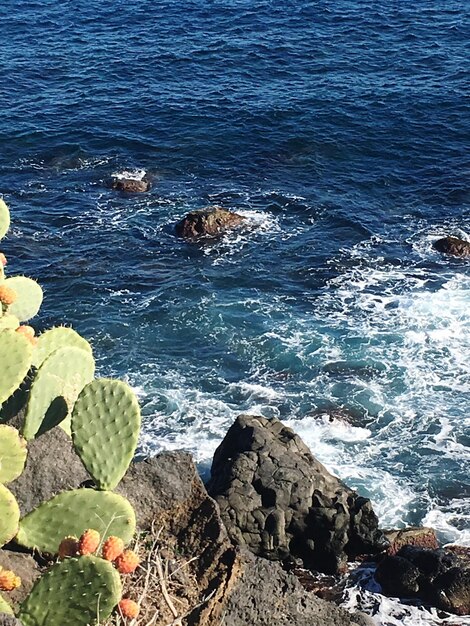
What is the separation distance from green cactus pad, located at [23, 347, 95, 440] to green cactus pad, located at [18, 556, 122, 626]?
7.74 ft

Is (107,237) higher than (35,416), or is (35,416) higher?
(35,416)

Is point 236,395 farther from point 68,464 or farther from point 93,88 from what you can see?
point 93,88

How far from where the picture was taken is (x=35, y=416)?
10289 mm

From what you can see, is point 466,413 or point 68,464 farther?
point 466,413

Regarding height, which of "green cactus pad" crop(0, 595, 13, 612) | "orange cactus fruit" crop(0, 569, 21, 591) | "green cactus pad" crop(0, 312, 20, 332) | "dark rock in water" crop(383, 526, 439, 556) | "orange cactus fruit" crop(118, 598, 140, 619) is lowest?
"dark rock in water" crop(383, 526, 439, 556)

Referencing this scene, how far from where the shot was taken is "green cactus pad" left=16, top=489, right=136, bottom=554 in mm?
9219

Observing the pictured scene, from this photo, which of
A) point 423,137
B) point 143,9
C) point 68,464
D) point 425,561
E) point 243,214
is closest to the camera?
point 68,464

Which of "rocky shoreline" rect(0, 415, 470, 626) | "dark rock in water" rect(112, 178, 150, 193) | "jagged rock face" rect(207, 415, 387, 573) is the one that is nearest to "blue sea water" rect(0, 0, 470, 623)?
"dark rock in water" rect(112, 178, 150, 193)

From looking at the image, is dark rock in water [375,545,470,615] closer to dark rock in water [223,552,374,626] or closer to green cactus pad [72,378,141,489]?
dark rock in water [223,552,374,626]

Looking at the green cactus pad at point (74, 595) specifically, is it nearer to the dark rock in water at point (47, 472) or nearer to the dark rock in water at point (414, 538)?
the dark rock in water at point (47, 472)

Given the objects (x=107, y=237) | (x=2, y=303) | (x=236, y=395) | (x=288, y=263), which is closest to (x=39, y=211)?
(x=107, y=237)

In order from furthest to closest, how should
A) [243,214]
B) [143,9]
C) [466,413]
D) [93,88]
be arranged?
[143,9] → [93,88] → [243,214] → [466,413]

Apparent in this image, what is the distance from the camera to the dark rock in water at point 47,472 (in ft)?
36.0

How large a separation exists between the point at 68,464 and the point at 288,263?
25277 mm
